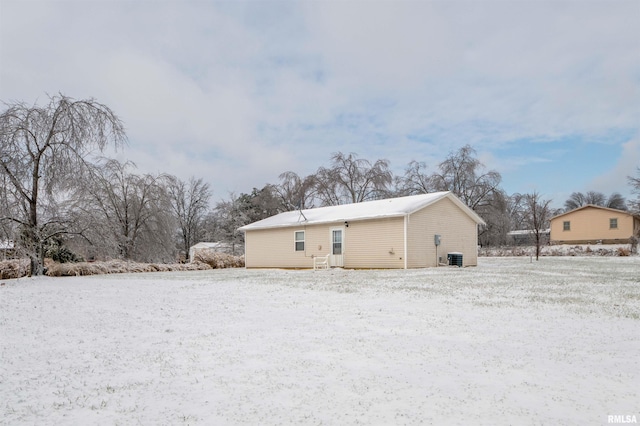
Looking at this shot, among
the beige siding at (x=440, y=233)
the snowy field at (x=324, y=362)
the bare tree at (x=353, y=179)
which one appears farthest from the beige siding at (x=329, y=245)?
the bare tree at (x=353, y=179)

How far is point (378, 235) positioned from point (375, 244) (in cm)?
42

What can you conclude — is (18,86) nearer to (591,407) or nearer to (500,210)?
(591,407)

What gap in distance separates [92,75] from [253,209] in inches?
1002

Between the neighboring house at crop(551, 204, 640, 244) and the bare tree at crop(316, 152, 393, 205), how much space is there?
1746 centimetres

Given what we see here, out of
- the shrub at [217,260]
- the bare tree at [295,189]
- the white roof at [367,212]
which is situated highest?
the bare tree at [295,189]

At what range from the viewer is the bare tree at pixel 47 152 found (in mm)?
13797

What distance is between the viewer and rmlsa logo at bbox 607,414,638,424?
2.71 metres

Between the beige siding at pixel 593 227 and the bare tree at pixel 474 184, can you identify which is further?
the bare tree at pixel 474 184

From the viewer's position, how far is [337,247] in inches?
768

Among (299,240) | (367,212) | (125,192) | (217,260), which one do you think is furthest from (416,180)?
(125,192)

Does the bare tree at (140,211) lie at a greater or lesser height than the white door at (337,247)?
greater

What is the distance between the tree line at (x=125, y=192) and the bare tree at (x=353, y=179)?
0.32 ft

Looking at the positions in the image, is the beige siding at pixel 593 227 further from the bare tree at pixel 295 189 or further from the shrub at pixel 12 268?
the shrub at pixel 12 268

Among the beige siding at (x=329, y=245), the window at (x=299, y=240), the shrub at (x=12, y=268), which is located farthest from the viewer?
the window at (x=299, y=240)
